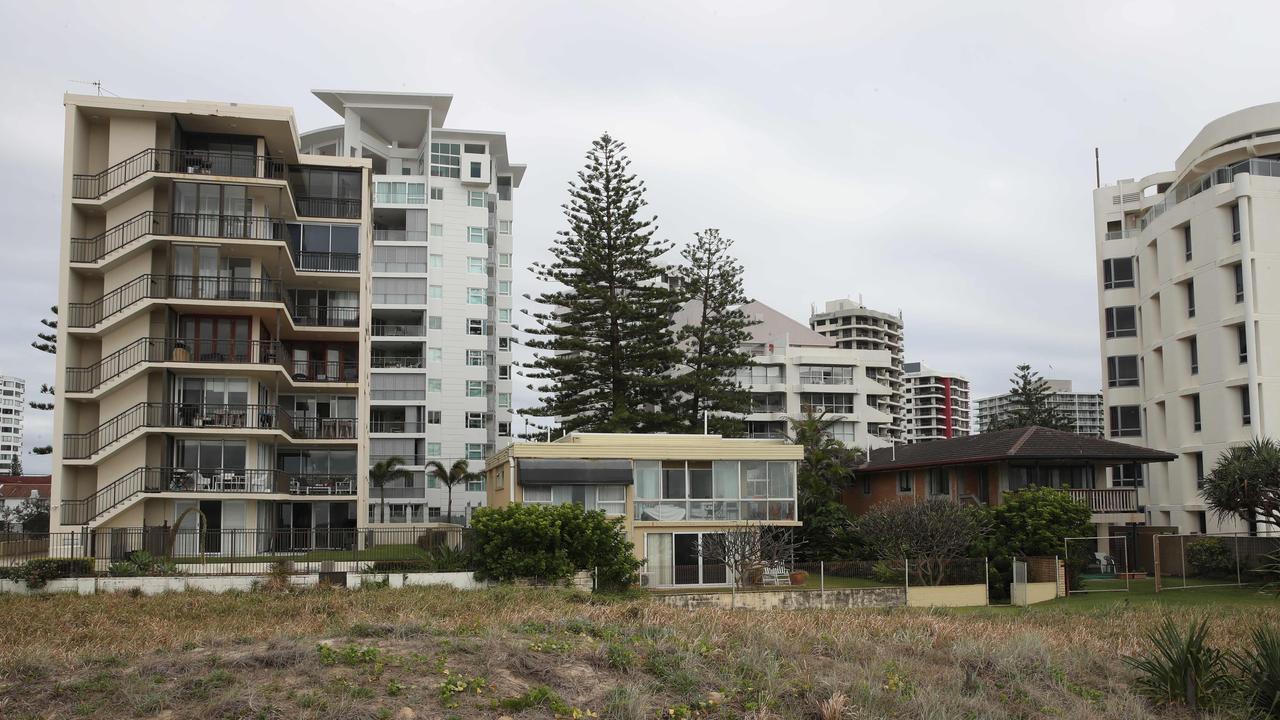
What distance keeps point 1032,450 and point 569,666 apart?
87.8 feet

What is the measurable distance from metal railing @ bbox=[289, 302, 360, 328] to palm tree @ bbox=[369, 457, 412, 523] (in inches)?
530

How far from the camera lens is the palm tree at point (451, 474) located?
5750 cm

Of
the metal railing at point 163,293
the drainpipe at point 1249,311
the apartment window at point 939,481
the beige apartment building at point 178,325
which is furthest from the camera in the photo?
the apartment window at point 939,481

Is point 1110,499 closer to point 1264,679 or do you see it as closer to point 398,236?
point 1264,679

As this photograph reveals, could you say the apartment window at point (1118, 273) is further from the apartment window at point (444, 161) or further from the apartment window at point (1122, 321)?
the apartment window at point (444, 161)

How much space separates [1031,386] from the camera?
3041 inches

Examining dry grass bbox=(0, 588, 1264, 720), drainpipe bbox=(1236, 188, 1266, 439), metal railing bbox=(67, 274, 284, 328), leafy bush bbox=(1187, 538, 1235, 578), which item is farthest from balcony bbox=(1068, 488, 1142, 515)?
metal railing bbox=(67, 274, 284, 328)

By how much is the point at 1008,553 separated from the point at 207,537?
981 inches

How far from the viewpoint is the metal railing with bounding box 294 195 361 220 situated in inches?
1593

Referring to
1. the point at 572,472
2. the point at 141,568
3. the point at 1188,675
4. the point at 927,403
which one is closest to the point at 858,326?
the point at 927,403

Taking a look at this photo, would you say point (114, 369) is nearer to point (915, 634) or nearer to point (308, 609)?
point (308, 609)

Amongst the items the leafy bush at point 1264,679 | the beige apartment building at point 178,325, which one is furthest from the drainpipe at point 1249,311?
the beige apartment building at point 178,325

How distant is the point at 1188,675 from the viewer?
13930 mm

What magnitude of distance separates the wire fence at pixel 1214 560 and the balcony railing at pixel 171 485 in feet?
90.8
